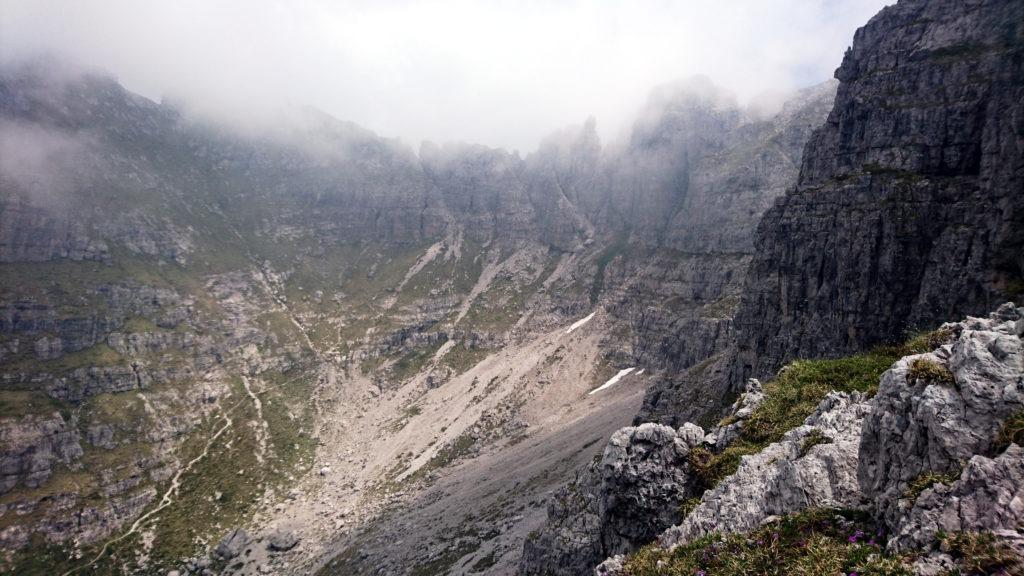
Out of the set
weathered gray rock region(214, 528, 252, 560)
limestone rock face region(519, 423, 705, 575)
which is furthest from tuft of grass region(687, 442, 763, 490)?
weathered gray rock region(214, 528, 252, 560)

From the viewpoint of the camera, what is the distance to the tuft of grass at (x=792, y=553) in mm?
10766

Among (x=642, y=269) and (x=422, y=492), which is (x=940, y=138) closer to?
(x=422, y=492)

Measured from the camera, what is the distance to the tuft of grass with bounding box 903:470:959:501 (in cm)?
1056

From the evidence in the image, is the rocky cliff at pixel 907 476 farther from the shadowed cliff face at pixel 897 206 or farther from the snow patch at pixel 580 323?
the snow patch at pixel 580 323

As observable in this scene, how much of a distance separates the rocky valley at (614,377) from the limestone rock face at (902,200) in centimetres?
33

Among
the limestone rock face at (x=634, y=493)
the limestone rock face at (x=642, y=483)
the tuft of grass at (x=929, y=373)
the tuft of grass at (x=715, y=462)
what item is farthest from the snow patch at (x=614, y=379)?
the tuft of grass at (x=929, y=373)

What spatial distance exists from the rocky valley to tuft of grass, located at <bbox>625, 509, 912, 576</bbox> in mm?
91

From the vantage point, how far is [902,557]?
9.71 m

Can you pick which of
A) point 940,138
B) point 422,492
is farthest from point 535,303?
point 940,138

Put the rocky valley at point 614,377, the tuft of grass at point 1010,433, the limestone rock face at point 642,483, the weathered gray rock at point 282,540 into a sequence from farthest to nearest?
the weathered gray rock at point 282,540 < the limestone rock face at point 642,483 < the rocky valley at point 614,377 < the tuft of grass at point 1010,433

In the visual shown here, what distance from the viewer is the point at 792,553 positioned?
12.6 m

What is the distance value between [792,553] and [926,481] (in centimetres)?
377

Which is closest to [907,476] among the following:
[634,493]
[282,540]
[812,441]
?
[812,441]

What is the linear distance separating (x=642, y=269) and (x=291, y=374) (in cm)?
13077
